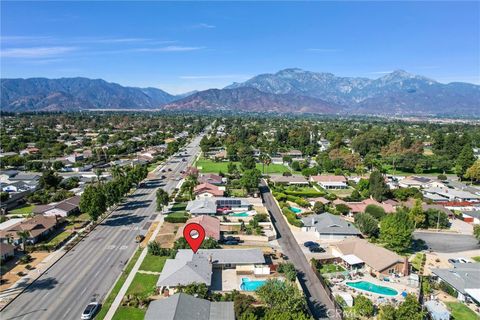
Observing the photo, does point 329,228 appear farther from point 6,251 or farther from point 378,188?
point 6,251

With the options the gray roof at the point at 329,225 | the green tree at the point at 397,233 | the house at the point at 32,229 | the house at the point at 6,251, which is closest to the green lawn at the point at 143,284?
the house at the point at 6,251

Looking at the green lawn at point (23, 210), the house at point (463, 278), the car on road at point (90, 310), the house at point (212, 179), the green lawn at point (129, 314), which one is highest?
the house at point (212, 179)

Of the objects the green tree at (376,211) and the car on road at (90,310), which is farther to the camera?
the green tree at (376,211)

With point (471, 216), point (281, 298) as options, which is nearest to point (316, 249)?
point (281, 298)

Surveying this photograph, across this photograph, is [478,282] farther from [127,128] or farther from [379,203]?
[127,128]

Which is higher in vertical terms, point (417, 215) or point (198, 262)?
point (417, 215)

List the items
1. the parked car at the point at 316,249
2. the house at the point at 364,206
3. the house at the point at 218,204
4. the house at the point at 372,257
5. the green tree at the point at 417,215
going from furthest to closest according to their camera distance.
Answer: the house at the point at 364,206 → the house at the point at 218,204 → the green tree at the point at 417,215 → the parked car at the point at 316,249 → the house at the point at 372,257

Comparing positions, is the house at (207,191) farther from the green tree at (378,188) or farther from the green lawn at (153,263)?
the green tree at (378,188)

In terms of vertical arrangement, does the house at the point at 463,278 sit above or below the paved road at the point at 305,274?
above
